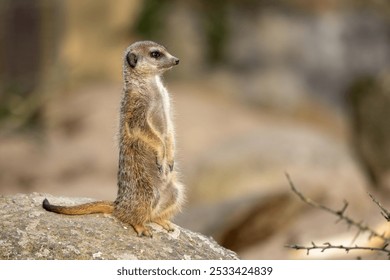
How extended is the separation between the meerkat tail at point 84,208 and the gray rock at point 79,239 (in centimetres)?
2

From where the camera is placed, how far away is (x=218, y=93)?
45.4 feet

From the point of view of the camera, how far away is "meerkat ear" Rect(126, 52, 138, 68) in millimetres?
3498

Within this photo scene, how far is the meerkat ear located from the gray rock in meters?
0.51

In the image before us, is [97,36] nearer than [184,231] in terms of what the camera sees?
No

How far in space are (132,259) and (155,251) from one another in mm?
121

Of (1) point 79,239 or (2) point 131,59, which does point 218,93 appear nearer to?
(2) point 131,59

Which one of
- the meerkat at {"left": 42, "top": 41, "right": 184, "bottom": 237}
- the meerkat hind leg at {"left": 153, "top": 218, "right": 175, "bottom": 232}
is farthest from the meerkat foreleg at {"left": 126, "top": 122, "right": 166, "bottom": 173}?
the meerkat hind leg at {"left": 153, "top": 218, "right": 175, "bottom": 232}

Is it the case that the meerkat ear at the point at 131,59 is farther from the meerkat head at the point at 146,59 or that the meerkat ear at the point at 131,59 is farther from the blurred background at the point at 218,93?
the blurred background at the point at 218,93

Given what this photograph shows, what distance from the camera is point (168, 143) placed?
3.56m

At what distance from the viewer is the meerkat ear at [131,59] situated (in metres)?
3.50

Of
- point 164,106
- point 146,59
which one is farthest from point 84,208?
point 146,59

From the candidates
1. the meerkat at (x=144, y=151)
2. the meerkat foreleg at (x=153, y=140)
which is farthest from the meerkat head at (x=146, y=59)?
the meerkat foreleg at (x=153, y=140)

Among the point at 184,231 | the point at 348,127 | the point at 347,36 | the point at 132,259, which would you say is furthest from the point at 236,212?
the point at 347,36

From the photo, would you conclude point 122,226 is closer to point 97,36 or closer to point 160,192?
point 160,192
